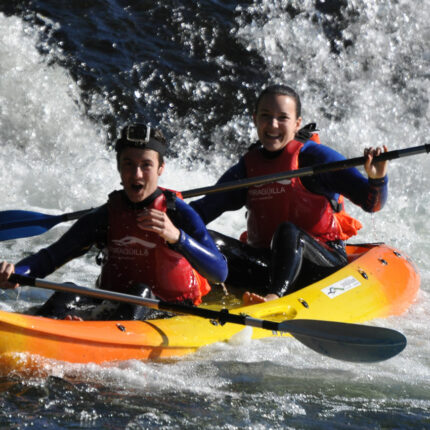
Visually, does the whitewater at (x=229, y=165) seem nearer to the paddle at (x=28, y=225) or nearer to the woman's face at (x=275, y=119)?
the paddle at (x=28, y=225)

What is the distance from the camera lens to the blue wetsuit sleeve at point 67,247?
3703mm

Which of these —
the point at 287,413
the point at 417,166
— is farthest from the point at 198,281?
the point at 417,166

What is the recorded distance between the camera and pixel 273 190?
4609 millimetres

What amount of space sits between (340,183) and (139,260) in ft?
4.31

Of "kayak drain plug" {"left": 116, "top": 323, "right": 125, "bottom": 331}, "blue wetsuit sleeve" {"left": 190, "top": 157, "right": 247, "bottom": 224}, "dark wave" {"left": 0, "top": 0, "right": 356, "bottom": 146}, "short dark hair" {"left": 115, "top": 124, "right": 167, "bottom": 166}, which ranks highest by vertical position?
"dark wave" {"left": 0, "top": 0, "right": 356, "bottom": 146}

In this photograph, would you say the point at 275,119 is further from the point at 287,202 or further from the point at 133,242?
the point at 133,242

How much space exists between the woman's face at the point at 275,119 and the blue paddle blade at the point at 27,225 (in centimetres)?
114

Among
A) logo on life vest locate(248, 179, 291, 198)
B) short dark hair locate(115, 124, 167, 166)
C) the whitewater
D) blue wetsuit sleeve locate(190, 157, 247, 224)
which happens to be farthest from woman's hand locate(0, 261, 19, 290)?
logo on life vest locate(248, 179, 291, 198)

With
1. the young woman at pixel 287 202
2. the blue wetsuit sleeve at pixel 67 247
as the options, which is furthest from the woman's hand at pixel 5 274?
the young woman at pixel 287 202

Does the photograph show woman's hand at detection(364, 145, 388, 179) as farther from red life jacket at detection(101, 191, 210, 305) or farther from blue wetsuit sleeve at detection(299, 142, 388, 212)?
red life jacket at detection(101, 191, 210, 305)

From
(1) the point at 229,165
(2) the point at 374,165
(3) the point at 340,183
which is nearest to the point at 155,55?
(1) the point at 229,165

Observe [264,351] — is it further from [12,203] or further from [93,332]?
[12,203]

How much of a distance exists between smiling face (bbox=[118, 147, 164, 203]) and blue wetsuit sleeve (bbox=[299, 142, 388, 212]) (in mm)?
1206

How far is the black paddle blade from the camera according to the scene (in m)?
3.45
